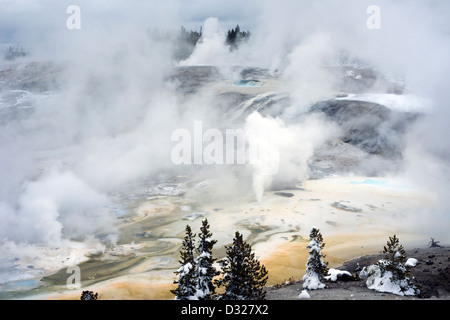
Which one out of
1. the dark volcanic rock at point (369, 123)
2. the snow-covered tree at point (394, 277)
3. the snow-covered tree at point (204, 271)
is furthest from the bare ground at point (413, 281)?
the dark volcanic rock at point (369, 123)

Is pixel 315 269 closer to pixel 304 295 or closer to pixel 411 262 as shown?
pixel 304 295

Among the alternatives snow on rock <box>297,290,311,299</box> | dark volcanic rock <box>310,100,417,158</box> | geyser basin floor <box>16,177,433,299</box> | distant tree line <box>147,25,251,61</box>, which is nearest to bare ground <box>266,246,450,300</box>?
snow on rock <box>297,290,311,299</box>

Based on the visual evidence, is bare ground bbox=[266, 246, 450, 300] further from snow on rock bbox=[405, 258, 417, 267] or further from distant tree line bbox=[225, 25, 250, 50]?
distant tree line bbox=[225, 25, 250, 50]

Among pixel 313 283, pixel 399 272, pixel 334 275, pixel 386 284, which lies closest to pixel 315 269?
pixel 313 283

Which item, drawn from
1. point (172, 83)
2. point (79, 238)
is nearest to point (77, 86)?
point (172, 83)

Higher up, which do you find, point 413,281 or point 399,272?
point 399,272

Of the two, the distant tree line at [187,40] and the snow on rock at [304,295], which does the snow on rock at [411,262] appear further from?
the distant tree line at [187,40]

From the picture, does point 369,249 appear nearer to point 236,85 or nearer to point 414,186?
point 414,186
